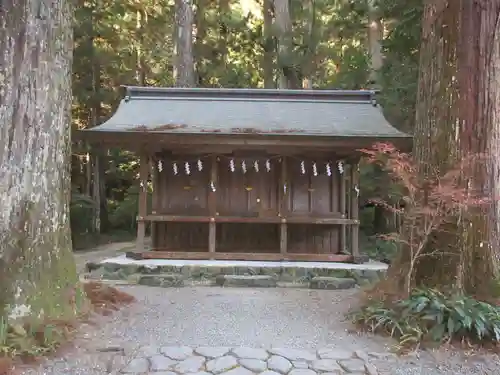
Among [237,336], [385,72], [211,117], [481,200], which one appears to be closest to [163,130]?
[211,117]

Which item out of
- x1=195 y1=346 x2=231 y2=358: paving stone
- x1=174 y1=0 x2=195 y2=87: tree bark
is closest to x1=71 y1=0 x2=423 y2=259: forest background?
x1=174 y1=0 x2=195 y2=87: tree bark

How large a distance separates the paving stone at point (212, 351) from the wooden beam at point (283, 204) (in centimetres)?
457

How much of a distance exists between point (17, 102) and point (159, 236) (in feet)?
18.2

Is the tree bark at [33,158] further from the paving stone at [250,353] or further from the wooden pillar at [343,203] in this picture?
the wooden pillar at [343,203]

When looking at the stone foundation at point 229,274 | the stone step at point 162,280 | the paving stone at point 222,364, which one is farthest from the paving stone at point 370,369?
the stone step at point 162,280

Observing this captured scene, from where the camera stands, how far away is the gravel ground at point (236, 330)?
3.76 m

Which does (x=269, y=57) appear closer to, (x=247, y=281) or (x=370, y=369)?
(x=247, y=281)

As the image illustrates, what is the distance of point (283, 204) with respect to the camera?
864 cm

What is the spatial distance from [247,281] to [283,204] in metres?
1.96

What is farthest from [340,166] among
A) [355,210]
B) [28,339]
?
[28,339]

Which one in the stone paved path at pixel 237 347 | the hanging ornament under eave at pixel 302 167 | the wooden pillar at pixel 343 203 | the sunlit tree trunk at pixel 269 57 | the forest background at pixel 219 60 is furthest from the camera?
the sunlit tree trunk at pixel 269 57

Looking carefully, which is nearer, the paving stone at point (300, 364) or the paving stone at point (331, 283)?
the paving stone at point (300, 364)

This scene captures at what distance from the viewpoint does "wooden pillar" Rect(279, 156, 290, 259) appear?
848 cm

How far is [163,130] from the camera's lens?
7.92 metres
